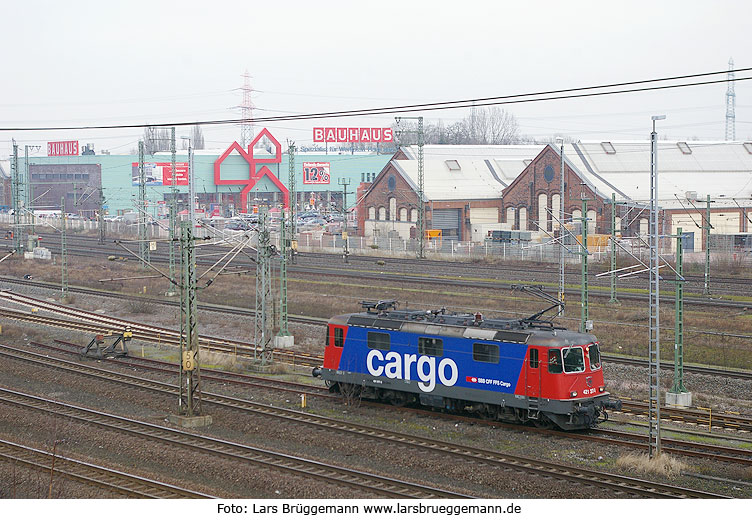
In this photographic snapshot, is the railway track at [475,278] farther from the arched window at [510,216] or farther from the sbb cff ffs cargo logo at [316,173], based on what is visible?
the sbb cff ffs cargo logo at [316,173]

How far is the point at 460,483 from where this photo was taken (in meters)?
19.4

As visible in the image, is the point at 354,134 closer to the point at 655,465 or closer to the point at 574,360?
the point at 574,360

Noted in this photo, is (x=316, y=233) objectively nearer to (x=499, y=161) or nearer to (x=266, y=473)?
(x=499, y=161)

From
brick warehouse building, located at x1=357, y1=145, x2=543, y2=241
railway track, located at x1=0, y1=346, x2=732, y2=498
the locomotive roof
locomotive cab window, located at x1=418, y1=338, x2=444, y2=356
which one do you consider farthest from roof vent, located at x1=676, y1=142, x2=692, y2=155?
railway track, located at x1=0, y1=346, x2=732, y2=498

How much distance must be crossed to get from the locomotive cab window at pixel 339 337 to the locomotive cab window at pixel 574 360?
7.85 m

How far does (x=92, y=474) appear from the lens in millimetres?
20031

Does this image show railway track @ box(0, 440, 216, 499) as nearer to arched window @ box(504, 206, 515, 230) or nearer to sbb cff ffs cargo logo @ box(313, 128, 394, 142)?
arched window @ box(504, 206, 515, 230)

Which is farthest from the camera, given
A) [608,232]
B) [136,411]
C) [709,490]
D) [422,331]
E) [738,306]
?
[608,232]

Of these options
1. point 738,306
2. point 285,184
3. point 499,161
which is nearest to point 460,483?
point 738,306

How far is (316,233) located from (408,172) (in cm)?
1236

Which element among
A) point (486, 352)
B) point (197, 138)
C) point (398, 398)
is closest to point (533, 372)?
point (486, 352)

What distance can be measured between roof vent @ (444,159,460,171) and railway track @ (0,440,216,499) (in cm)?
7382

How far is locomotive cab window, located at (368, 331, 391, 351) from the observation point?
26.6m

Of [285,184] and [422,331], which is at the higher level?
[285,184]
